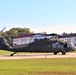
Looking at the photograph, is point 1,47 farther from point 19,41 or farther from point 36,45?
point 19,41

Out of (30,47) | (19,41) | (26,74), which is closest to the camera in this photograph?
(26,74)

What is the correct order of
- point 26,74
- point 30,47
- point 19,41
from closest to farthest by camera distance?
→ point 26,74 → point 30,47 → point 19,41

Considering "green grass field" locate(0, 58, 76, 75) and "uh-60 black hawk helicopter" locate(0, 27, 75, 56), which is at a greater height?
"uh-60 black hawk helicopter" locate(0, 27, 75, 56)

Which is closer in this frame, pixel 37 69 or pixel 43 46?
pixel 37 69

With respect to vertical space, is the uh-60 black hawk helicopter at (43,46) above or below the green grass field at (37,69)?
above

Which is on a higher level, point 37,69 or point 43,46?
point 43,46

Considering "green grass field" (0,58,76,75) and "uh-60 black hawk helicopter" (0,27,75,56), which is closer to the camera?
"green grass field" (0,58,76,75)

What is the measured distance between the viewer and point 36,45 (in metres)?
49.8

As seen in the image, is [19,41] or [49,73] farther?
[19,41]

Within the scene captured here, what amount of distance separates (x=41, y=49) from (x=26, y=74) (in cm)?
3112

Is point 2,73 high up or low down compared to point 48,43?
down

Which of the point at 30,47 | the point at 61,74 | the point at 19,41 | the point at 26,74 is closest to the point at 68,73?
the point at 61,74

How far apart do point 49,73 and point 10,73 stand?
265 centimetres

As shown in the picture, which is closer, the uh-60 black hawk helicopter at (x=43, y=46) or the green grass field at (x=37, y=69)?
the green grass field at (x=37, y=69)
